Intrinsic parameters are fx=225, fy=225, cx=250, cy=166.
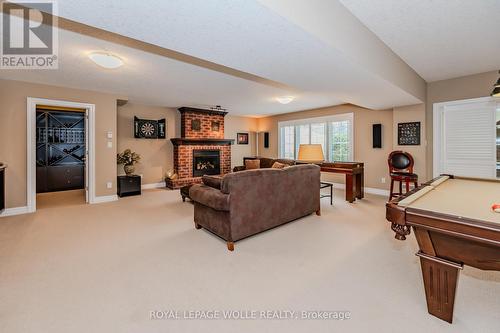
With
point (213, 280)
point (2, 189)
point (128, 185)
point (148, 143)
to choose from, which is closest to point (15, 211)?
point (2, 189)

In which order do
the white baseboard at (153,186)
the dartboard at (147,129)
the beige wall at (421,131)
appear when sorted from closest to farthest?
the beige wall at (421,131) < the dartboard at (147,129) < the white baseboard at (153,186)

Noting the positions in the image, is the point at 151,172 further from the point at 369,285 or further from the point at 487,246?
the point at 487,246

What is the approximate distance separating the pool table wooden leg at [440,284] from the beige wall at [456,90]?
4.06 metres

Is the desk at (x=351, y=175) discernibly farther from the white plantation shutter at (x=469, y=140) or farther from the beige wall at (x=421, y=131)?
the white plantation shutter at (x=469, y=140)

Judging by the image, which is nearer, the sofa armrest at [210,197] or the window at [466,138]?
the sofa armrest at [210,197]

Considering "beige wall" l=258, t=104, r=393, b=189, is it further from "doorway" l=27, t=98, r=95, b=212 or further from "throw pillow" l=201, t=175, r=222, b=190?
"doorway" l=27, t=98, r=95, b=212

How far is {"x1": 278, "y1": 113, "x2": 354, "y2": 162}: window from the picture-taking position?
6.24 meters

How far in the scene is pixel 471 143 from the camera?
424cm

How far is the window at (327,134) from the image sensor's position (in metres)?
6.24

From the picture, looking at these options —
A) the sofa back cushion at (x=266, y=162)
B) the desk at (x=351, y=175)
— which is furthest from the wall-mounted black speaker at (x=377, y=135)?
the sofa back cushion at (x=266, y=162)

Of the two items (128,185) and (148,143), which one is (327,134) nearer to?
(148,143)

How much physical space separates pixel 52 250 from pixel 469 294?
412 cm

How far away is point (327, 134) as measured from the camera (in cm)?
666

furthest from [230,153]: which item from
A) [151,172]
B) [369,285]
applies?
[369,285]
